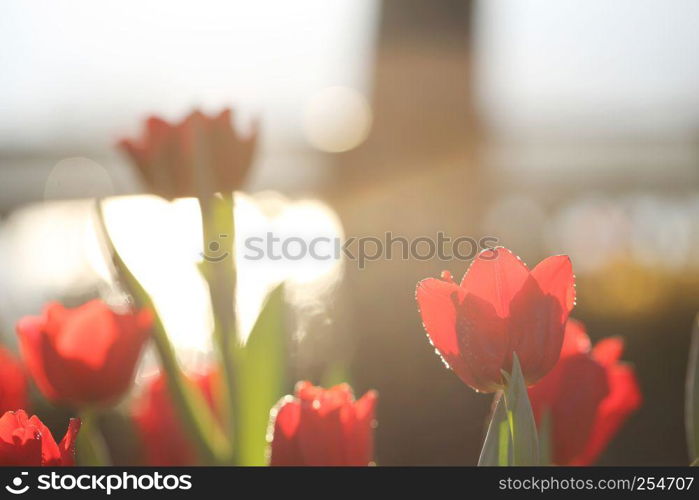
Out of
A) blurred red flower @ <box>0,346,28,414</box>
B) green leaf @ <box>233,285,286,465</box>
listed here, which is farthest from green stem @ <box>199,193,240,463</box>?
blurred red flower @ <box>0,346,28,414</box>

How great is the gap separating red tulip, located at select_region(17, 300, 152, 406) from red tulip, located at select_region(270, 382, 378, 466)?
15 cm

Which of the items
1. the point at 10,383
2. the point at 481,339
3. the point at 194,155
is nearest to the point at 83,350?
the point at 10,383

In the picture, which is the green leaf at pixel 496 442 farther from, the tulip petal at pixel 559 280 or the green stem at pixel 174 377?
the green stem at pixel 174 377

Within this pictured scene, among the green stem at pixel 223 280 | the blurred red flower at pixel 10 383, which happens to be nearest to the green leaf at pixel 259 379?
the green stem at pixel 223 280

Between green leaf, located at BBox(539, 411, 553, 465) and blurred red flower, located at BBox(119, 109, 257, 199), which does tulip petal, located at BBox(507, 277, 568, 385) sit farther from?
blurred red flower, located at BBox(119, 109, 257, 199)

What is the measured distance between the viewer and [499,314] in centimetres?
45

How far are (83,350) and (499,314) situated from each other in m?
0.31

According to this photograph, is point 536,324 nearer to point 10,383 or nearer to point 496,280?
point 496,280

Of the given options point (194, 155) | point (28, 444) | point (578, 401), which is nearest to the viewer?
point (28, 444)

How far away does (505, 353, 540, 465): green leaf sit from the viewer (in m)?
0.43

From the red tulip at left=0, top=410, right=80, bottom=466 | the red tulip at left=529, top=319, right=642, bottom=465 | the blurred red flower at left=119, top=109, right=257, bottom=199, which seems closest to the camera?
the red tulip at left=0, top=410, right=80, bottom=466

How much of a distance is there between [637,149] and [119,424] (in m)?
2.84

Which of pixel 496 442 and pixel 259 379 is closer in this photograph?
pixel 496 442

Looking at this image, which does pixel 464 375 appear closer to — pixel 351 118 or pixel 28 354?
pixel 28 354
